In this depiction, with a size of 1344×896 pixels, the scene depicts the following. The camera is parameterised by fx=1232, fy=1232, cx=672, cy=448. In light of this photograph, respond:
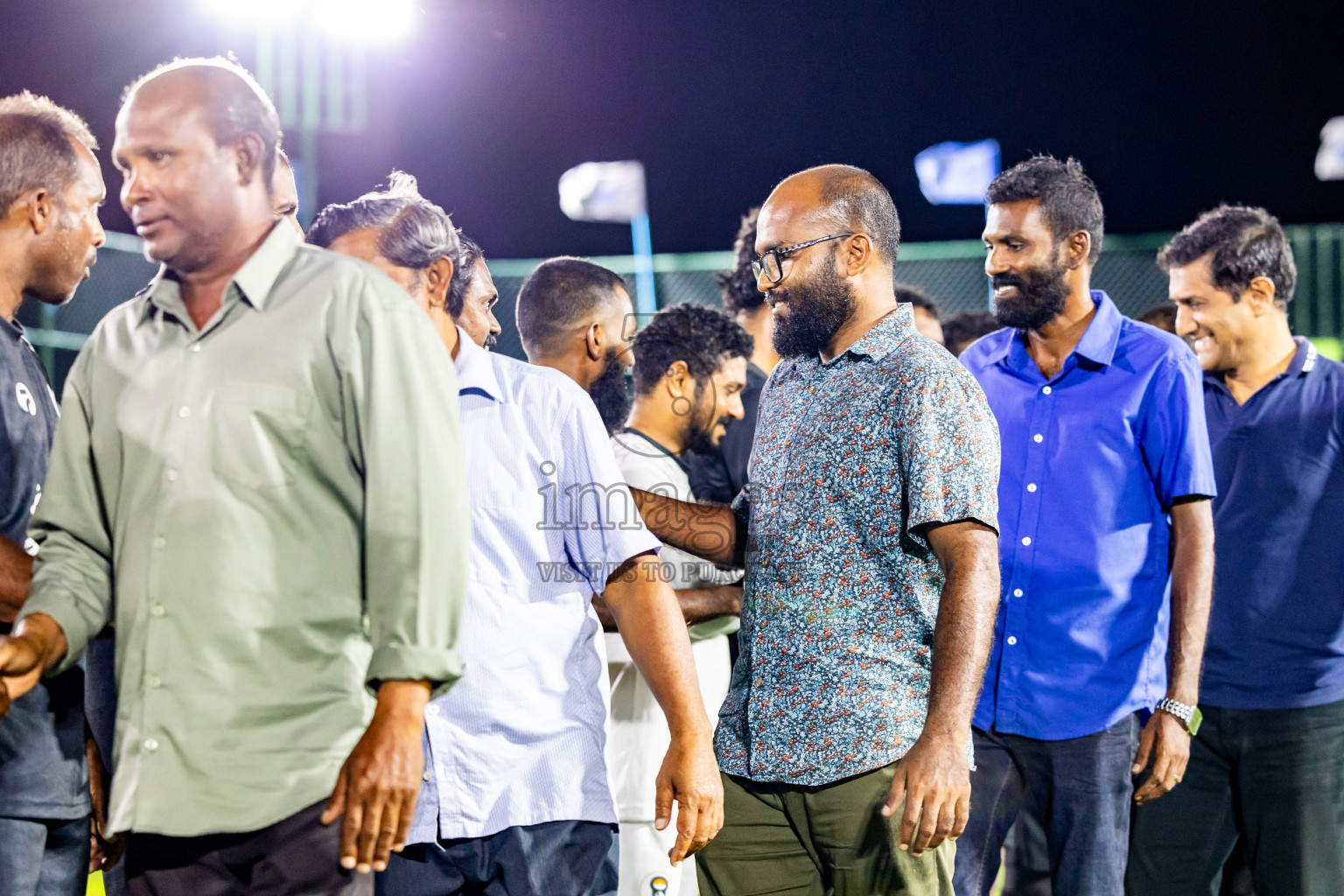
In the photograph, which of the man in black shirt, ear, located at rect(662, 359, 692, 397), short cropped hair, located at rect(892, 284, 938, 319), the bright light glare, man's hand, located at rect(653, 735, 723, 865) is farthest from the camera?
the bright light glare

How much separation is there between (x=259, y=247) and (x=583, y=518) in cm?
93


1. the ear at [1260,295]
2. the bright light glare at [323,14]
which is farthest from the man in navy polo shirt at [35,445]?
the bright light glare at [323,14]

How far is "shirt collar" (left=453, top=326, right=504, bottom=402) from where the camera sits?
2.73 m

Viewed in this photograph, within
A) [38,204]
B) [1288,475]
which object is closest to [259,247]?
[38,204]

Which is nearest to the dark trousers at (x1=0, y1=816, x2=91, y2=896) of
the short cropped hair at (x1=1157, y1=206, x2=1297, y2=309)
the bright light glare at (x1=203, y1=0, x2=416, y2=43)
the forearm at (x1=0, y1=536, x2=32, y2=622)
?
the forearm at (x1=0, y1=536, x2=32, y2=622)

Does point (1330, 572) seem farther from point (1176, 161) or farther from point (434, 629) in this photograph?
point (1176, 161)

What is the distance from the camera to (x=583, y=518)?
2645 millimetres

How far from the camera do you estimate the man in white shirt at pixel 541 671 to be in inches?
99.7

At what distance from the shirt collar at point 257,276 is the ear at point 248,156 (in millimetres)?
90

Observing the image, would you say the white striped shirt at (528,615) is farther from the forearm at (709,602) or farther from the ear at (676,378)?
the ear at (676,378)

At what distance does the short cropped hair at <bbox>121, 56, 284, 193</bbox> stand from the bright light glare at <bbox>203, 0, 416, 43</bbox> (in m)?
12.0

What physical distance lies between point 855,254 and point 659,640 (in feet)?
3.52

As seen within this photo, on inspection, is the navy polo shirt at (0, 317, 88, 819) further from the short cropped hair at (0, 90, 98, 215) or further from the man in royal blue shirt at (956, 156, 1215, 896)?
the man in royal blue shirt at (956, 156, 1215, 896)

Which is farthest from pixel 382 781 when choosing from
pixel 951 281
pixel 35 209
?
pixel 951 281
